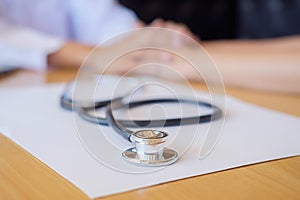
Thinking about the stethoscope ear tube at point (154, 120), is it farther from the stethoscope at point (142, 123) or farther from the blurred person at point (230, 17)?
the blurred person at point (230, 17)

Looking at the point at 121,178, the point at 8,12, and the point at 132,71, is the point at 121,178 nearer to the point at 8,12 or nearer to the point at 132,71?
the point at 132,71

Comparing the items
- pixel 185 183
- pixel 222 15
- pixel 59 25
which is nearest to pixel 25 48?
pixel 59 25

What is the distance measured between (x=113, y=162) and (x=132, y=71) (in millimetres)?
400

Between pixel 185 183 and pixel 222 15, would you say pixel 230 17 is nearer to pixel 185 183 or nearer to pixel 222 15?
pixel 222 15

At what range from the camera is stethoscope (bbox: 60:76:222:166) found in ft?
0.95

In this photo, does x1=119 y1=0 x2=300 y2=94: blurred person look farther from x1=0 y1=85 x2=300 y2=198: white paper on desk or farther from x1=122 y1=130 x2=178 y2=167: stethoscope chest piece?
x1=122 y1=130 x2=178 y2=167: stethoscope chest piece

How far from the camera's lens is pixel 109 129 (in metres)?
0.37

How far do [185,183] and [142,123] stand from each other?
0.38 ft

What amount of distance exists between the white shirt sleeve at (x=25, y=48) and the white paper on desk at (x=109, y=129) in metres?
0.31

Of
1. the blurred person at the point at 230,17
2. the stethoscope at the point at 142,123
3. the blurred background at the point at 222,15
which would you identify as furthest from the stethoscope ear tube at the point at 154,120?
the blurred background at the point at 222,15

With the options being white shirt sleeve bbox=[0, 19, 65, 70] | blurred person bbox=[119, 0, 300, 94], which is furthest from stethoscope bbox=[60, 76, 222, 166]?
blurred person bbox=[119, 0, 300, 94]

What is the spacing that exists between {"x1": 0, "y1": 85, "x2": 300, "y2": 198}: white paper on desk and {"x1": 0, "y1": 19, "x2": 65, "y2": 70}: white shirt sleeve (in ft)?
1.00

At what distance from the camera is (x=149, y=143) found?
29 cm

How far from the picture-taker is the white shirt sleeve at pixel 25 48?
792 millimetres
